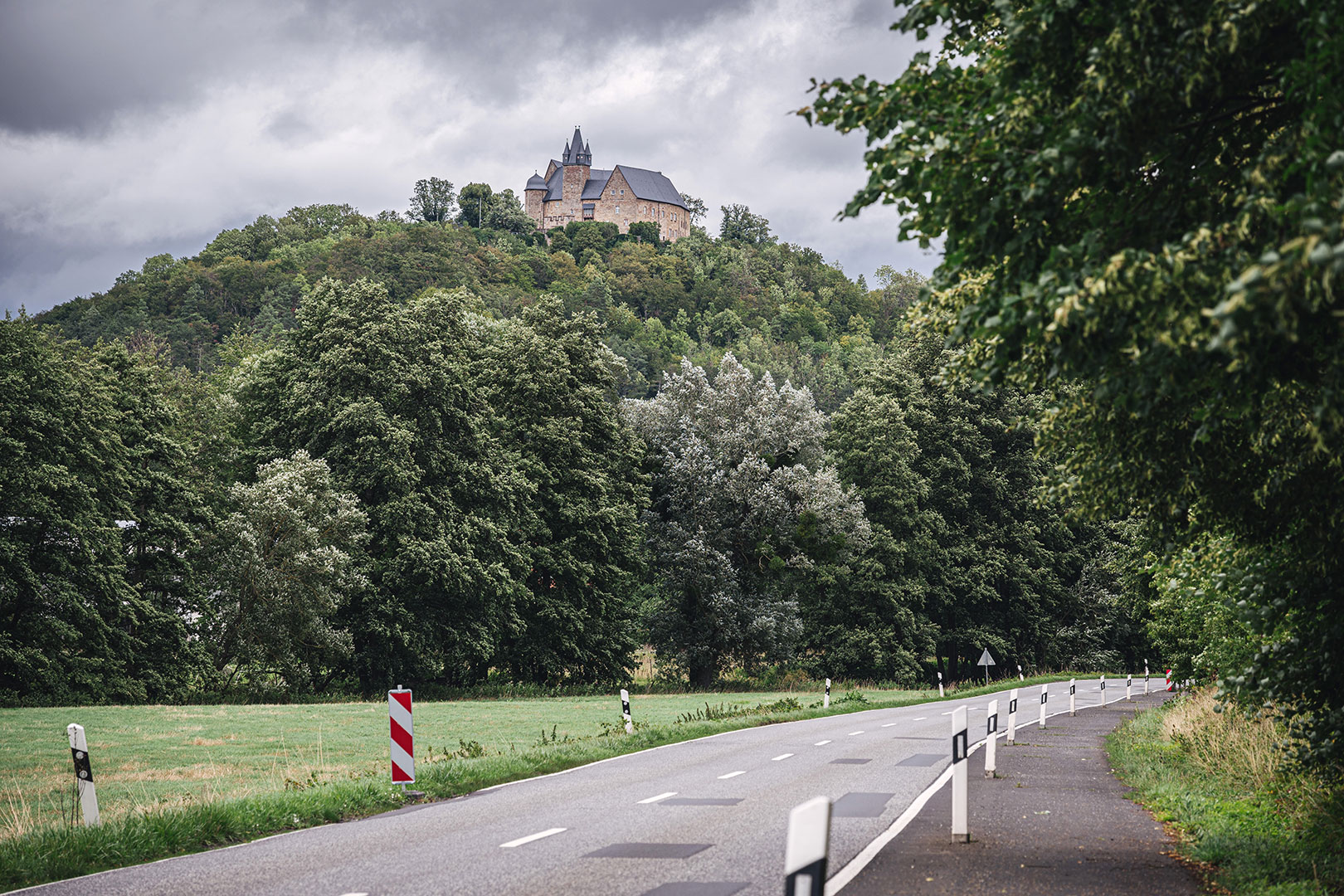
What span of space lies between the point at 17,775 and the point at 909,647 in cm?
3994

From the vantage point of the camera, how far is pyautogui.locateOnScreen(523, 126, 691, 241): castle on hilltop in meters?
190

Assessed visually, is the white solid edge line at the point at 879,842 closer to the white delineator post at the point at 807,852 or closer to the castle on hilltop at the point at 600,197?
the white delineator post at the point at 807,852

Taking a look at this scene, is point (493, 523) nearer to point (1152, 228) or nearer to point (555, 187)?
point (1152, 228)

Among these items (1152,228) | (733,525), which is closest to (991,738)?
(1152,228)

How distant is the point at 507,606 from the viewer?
4291 centimetres

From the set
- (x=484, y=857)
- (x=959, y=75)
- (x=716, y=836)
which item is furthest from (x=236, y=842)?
(x=959, y=75)

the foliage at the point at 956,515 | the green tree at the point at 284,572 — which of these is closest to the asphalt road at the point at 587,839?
the green tree at the point at 284,572

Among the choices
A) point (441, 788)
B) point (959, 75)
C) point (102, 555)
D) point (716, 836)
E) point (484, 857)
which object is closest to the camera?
point (959, 75)

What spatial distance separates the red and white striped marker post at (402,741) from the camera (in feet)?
40.3

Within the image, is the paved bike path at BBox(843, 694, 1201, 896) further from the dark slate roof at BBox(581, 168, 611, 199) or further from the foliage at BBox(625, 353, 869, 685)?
the dark slate roof at BBox(581, 168, 611, 199)

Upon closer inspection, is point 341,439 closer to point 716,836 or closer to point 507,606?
point 507,606

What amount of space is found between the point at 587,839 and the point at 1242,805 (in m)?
6.35

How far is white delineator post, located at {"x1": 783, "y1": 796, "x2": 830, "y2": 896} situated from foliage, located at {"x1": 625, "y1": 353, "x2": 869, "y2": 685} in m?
42.5

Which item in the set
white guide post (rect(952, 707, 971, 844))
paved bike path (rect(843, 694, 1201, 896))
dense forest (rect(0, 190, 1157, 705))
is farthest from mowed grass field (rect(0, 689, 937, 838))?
white guide post (rect(952, 707, 971, 844))
